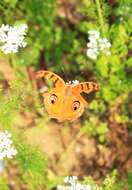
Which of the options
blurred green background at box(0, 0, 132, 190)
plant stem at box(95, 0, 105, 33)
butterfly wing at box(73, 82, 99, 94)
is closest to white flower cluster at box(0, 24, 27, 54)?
blurred green background at box(0, 0, 132, 190)

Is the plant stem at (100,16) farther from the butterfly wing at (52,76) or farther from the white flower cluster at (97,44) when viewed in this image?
the butterfly wing at (52,76)

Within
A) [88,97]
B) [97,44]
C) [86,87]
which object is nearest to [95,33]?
[97,44]

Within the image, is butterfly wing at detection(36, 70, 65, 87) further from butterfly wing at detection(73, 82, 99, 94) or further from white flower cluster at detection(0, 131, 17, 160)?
white flower cluster at detection(0, 131, 17, 160)

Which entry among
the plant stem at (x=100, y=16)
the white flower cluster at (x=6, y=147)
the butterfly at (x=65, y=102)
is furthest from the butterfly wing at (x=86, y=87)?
the plant stem at (x=100, y=16)

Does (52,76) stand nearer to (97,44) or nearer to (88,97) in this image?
(97,44)

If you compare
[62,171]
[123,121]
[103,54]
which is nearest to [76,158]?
[62,171]

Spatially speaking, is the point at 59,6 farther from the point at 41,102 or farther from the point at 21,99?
the point at 21,99
